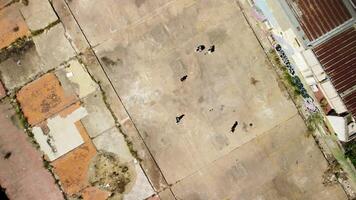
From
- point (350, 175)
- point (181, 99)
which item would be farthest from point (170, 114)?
point (350, 175)

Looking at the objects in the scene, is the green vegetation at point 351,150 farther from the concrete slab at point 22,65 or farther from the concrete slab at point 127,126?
the concrete slab at point 22,65

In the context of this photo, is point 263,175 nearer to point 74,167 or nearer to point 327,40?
point 327,40

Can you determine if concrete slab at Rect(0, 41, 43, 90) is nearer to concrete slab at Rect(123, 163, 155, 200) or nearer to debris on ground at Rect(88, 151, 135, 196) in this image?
debris on ground at Rect(88, 151, 135, 196)

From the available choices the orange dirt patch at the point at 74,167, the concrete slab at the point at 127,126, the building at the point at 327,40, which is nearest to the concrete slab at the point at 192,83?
the concrete slab at the point at 127,126

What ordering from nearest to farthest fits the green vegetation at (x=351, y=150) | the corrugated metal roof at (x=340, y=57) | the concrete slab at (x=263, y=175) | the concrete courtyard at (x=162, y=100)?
the corrugated metal roof at (x=340, y=57) < the green vegetation at (x=351, y=150) < the concrete courtyard at (x=162, y=100) < the concrete slab at (x=263, y=175)

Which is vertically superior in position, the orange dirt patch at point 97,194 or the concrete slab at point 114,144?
the concrete slab at point 114,144

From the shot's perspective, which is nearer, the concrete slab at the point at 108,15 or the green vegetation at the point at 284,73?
the concrete slab at the point at 108,15
